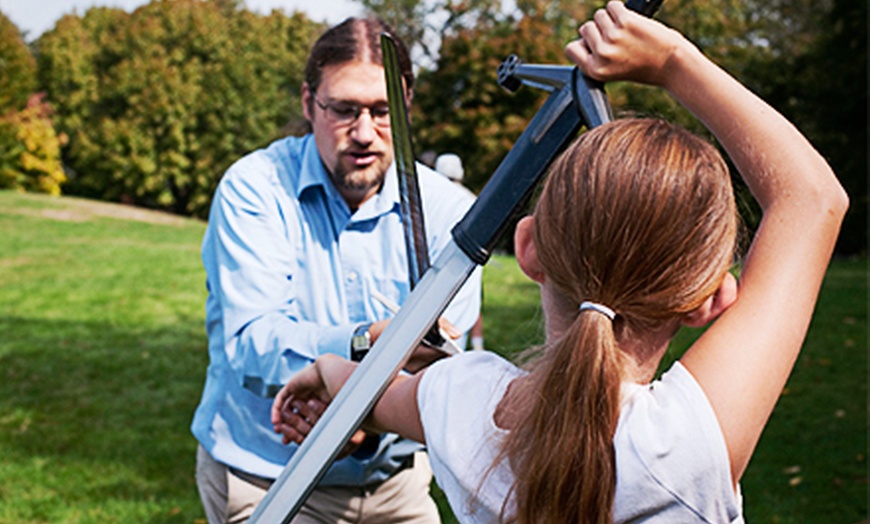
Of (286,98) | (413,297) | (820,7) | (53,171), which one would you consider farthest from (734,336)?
(286,98)

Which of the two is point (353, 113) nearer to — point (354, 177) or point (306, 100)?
point (354, 177)

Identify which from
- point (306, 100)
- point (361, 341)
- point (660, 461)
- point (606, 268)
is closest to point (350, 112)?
point (306, 100)

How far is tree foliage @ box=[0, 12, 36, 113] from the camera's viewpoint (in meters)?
33.6

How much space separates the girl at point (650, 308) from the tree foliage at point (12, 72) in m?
35.6

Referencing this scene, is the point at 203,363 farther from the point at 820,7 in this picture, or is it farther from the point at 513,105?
the point at 820,7

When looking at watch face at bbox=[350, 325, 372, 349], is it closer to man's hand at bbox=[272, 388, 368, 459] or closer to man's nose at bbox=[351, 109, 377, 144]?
man's hand at bbox=[272, 388, 368, 459]

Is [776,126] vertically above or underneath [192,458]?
above

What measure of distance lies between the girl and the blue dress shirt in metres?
1.10

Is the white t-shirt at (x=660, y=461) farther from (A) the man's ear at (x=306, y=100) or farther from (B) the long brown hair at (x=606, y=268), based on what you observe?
(A) the man's ear at (x=306, y=100)

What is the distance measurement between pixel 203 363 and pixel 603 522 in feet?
28.8

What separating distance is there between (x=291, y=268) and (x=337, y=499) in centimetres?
70

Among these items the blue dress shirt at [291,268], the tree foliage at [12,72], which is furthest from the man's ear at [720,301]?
the tree foliage at [12,72]

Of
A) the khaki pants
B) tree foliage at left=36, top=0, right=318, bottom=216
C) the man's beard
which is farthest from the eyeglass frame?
tree foliage at left=36, top=0, right=318, bottom=216

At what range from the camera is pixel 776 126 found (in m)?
1.51
